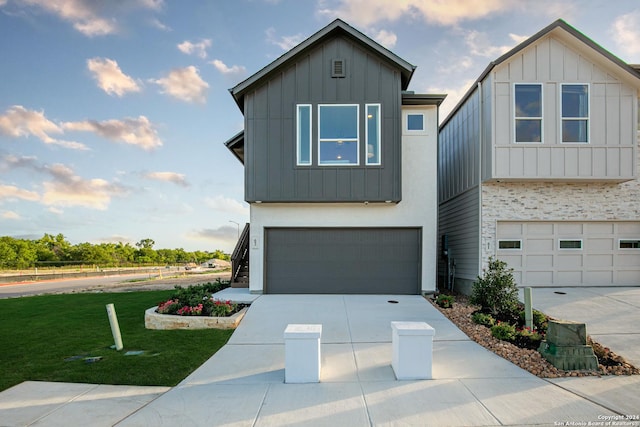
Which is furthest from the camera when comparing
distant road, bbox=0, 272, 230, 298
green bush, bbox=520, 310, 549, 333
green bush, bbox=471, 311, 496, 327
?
distant road, bbox=0, 272, 230, 298

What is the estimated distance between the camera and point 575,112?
10758mm

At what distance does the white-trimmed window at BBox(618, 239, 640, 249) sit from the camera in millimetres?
11266

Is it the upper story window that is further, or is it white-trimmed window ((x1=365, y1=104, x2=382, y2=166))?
white-trimmed window ((x1=365, y1=104, x2=382, y2=166))

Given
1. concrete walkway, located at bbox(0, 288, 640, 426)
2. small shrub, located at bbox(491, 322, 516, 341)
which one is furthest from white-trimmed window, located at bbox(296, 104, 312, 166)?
small shrub, located at bbox(491, 322, 516, 341)

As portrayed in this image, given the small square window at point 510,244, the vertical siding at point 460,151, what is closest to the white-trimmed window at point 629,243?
the small square window at point 510,244

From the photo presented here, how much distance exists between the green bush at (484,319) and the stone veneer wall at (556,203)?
344cm

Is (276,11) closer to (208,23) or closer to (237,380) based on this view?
(208,23)

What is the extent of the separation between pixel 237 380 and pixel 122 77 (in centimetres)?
1296

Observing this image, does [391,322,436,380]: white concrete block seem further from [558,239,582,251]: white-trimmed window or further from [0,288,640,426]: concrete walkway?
[558,239,582,251]: white-trimmed window

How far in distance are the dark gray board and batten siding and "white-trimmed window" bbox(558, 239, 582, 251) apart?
547 cm

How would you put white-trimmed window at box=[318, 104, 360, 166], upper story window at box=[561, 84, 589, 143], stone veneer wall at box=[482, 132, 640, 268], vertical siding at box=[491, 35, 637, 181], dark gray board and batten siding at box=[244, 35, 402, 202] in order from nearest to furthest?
vertical siding at box=[491, 35, 637, 181], upper story window at box=[561, 84, 589, 143], dark gray board and batten siding at box=[244, 35, 402, 202], white-trimmed window at box=[318, 104, 360, 166], stone veneer wall at box=[482, 132, 640, 268]

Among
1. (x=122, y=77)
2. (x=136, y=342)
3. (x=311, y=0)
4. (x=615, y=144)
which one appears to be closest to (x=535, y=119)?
(x=615, y=144)

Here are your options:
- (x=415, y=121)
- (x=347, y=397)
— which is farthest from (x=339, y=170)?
(x=347, y=397)

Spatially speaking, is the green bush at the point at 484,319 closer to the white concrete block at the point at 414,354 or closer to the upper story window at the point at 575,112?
the white concrete block at the point at 414,354
